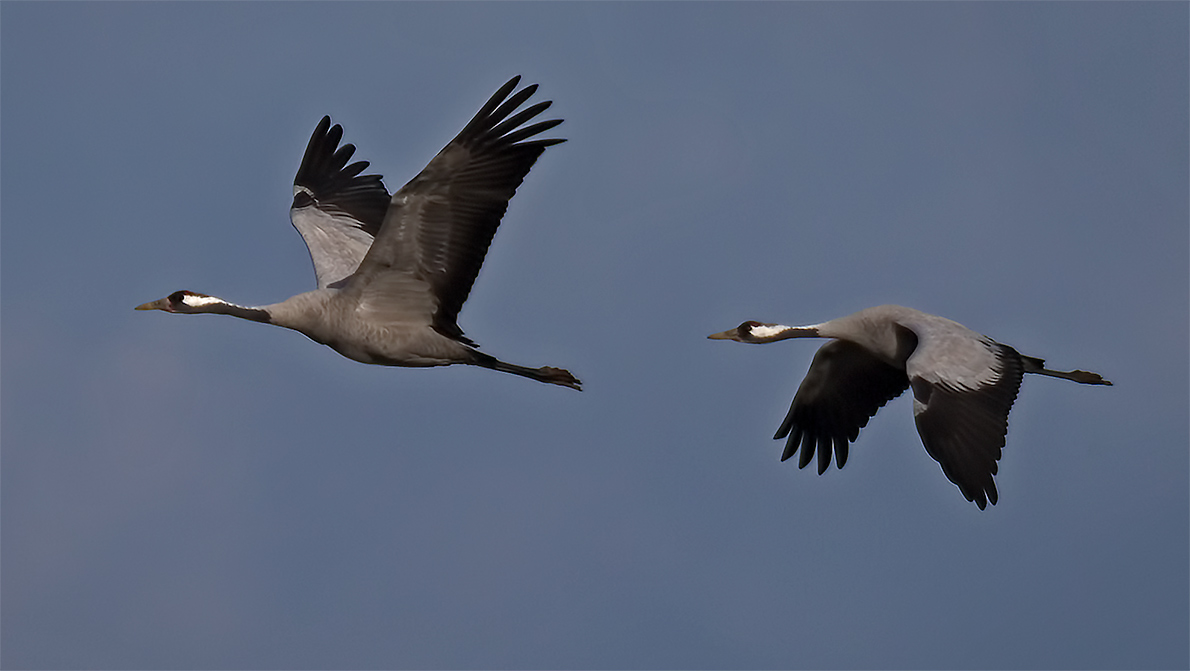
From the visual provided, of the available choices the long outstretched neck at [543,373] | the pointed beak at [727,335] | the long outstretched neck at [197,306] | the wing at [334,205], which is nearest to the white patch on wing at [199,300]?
the long outstretched neck at [197,306]

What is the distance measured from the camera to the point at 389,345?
39.5ft

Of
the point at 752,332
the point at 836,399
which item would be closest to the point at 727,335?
the point at 752,332

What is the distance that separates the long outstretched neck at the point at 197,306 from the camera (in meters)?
12.2

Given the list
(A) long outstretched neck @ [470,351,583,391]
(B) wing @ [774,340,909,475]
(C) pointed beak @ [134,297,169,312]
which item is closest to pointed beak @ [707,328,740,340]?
(B) wing @ [774,340,909,475]

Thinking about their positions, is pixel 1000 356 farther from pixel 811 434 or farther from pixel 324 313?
pixel 324 313

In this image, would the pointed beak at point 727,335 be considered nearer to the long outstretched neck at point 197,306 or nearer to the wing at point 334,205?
the wing at point 334,205

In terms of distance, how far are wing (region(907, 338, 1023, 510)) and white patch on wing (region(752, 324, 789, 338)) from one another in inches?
79.7

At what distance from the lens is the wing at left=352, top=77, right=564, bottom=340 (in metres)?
11.1

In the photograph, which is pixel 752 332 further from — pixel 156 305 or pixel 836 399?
pixel 156 305

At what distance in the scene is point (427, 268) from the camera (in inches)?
461

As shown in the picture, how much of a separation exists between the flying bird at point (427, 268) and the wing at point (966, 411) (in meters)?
2.86

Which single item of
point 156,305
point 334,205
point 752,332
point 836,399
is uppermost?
point 334,205

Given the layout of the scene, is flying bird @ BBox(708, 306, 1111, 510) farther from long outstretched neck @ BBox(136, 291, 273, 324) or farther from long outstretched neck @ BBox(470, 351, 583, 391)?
long outstretched neck @ BBox(136, 291, 273, 324)

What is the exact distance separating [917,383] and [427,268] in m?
3.81
